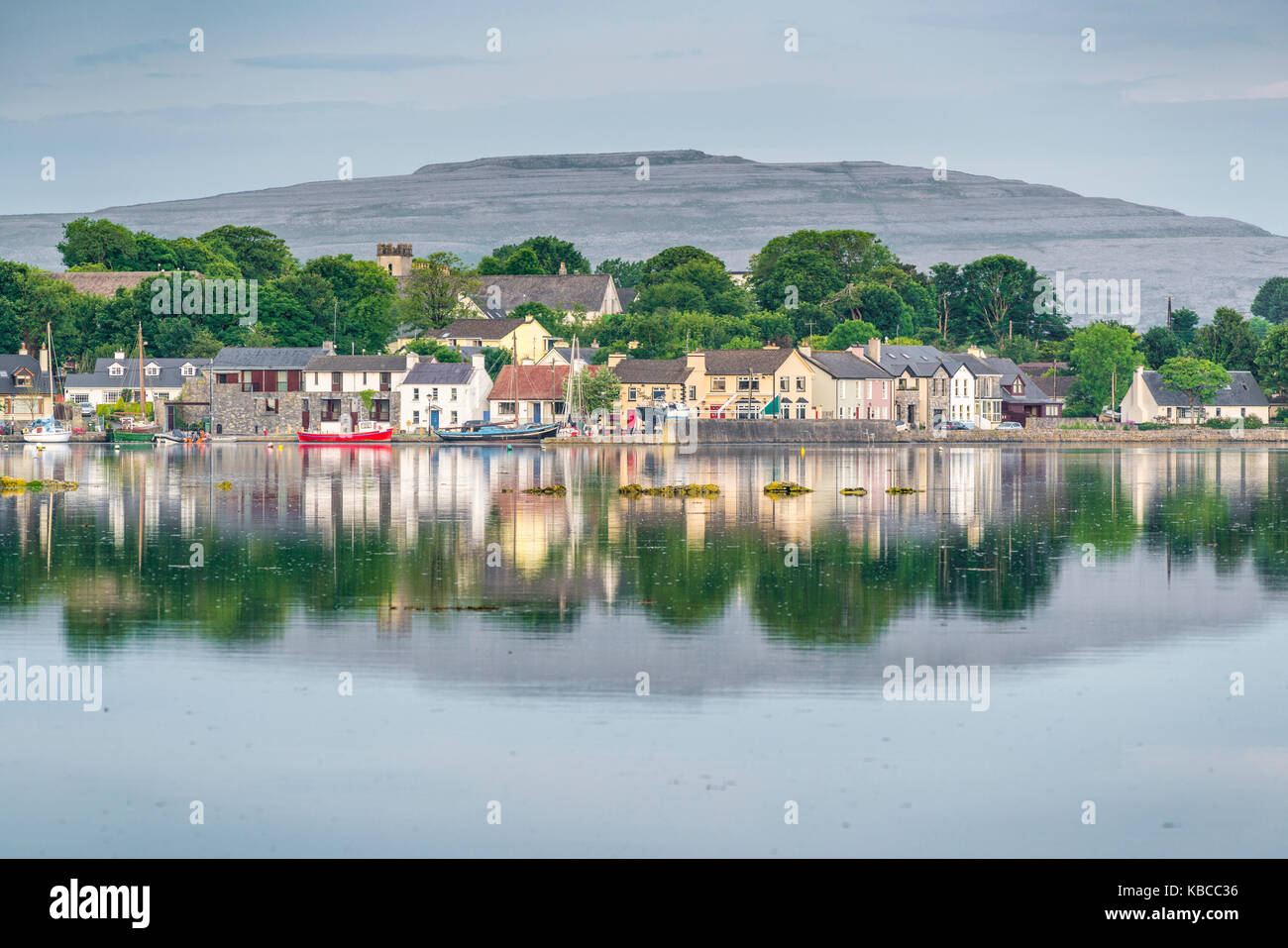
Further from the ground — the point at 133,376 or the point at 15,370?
the point at 15,370

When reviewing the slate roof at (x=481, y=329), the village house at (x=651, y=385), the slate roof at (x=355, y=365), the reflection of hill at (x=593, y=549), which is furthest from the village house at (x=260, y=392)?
the reflection of hill at (x=593, y=549)

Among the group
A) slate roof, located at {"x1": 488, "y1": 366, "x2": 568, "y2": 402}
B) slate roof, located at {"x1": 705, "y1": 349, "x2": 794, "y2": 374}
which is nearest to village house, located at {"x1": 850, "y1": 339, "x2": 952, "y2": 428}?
slate roof, located at {"x1": 705, "y1": 349, "x2": 794, "y2": 374}

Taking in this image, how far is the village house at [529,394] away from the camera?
5374 inches

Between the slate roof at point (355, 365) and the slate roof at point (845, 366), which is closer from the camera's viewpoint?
the slate roof at point (355, 365)

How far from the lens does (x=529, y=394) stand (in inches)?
5404

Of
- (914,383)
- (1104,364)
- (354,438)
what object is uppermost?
(1104,364)

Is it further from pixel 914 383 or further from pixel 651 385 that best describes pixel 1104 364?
pixel 651 385

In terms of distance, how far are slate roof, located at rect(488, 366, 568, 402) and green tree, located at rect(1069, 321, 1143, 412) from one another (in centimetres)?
6144

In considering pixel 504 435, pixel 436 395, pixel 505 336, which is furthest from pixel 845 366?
pixel 436 395

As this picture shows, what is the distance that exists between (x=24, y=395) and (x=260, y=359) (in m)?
22.3

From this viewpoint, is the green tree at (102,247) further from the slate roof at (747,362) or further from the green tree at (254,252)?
the slate roof at (747,362)

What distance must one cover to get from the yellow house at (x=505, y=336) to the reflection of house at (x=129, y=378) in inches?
1059

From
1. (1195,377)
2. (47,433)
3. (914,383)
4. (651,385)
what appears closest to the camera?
(47,433)

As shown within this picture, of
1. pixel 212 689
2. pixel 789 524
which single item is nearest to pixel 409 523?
pixel 789 524
